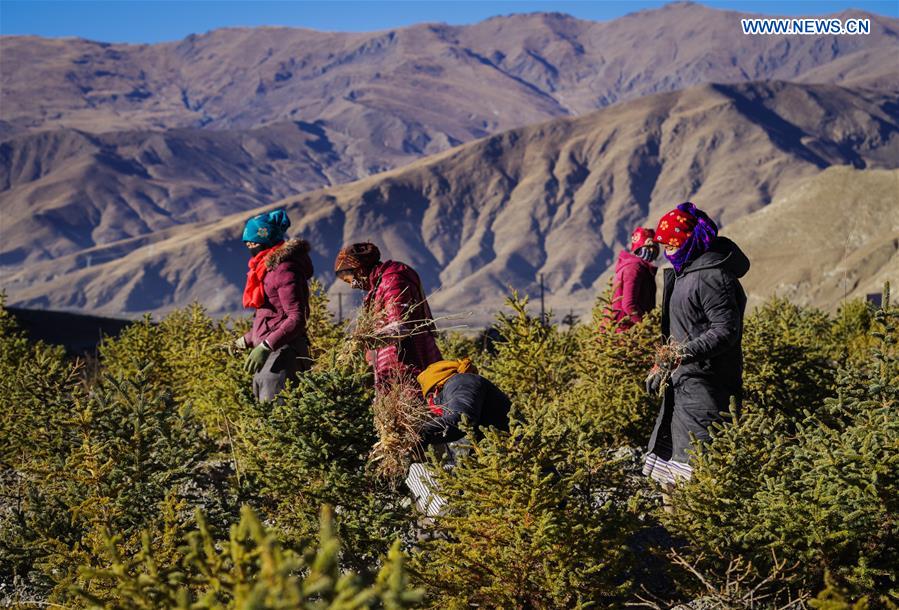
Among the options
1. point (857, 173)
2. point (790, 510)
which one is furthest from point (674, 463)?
point (857, 173)

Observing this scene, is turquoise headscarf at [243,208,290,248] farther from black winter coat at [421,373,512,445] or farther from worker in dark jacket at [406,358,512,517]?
black winter coat at [421,373,512,445]

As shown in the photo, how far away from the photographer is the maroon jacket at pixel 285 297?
5539 millimetres

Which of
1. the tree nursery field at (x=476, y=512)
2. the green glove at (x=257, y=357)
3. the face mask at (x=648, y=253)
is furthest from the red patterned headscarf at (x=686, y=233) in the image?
the green glove at (x=257, y=357)

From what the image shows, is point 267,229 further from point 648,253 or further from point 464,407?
point 648,253

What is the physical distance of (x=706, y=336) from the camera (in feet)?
14.7

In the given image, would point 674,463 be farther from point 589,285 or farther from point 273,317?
point 589,285

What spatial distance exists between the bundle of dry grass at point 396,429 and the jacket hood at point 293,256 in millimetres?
1713

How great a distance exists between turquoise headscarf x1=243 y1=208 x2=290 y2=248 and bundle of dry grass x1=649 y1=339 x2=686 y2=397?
255 cm

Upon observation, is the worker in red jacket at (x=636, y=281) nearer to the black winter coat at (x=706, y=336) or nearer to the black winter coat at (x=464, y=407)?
the black winter coat at (x=706, y=336)

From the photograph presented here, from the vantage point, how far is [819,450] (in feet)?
11.7

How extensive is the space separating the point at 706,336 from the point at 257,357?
264cm

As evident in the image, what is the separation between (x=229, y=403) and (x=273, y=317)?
5.71ft

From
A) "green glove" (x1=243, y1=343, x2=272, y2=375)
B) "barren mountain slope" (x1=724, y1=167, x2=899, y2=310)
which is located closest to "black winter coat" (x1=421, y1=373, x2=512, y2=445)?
"green glove" (x1=243, y1=343, x2=272, y2=375)

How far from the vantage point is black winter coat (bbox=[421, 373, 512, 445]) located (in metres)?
4.14
